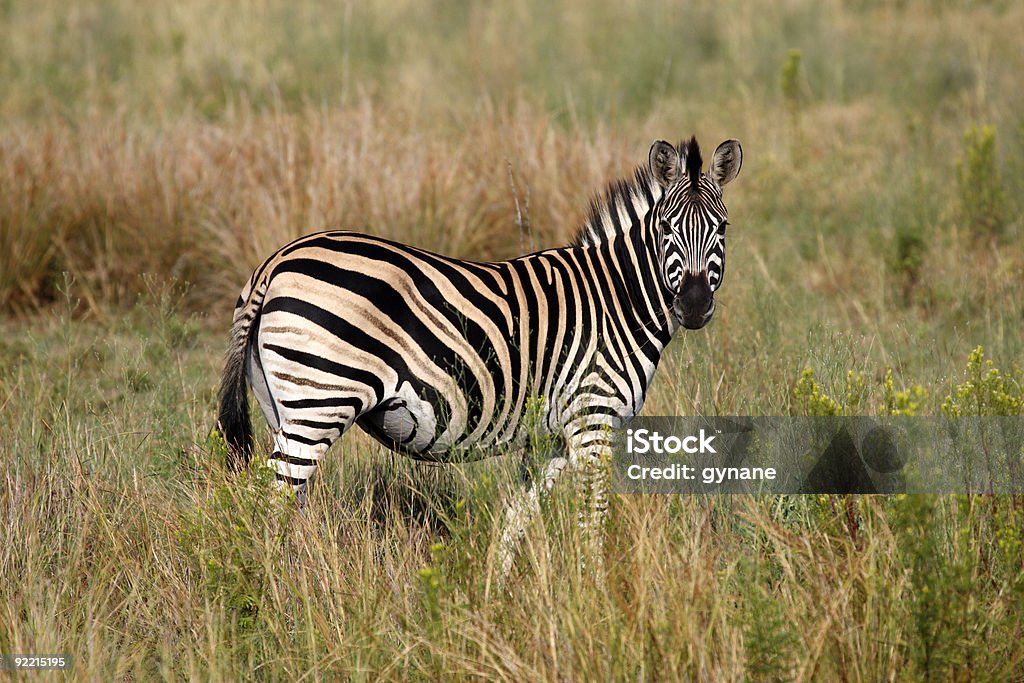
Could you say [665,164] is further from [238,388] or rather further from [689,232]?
[238,388]

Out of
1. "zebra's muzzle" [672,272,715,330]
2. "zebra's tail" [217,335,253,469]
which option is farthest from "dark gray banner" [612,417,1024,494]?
"zebra's tail" [217,335,253,469]

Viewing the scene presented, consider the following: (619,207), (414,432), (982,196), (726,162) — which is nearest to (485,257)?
(619,207)

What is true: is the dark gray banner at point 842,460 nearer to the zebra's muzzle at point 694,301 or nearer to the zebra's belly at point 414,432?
the zebra's muzzle at point 694,301

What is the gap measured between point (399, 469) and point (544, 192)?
3.56 m

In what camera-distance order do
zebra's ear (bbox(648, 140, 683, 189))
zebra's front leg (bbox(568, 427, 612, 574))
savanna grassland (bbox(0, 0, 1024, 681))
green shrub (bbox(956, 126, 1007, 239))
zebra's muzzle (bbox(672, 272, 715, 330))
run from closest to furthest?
1. savanna grassland (bbox(0, 0, 1024, 681))
2. zebra's front leg (bbox(568, 427, 612, 574))
3. zebra's muzzle (bbox(672, 272, 715, 330))
4. zebra's ear (bbox(648, 140, 683, 189))
5. green shrub (bbox(956, 126, 1007, 239))

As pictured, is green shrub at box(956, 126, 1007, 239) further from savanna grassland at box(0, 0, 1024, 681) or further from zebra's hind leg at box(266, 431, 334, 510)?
zebra's hind leg at box(266, 431, 334, 510)

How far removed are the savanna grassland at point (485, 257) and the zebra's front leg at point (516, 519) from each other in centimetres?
6

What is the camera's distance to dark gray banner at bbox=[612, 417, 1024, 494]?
371cm

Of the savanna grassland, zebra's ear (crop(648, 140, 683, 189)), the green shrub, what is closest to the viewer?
the savanna grassland

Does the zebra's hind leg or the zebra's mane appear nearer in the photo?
the zebra's hind leg

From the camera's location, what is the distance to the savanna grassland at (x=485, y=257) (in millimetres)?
3113

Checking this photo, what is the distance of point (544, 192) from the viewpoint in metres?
7.55

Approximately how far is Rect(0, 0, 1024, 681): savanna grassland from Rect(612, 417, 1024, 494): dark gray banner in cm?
10

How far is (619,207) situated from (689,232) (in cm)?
48
